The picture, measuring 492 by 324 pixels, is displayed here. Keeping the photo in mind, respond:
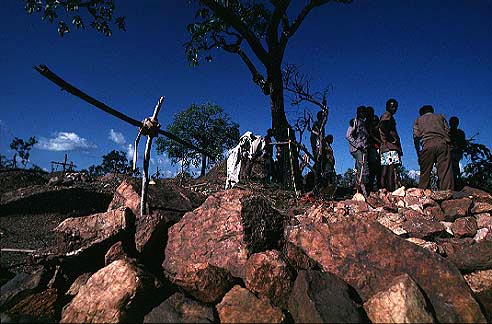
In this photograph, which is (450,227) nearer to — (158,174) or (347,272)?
(347,272)

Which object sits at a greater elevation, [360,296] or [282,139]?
[282,139]

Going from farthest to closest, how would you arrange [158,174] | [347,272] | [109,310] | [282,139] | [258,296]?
[158,174] < [282,139] < [347,272] < [258,296] < [109,310]

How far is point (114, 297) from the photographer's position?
2.41 metres

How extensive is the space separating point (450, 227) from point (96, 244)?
4166mm

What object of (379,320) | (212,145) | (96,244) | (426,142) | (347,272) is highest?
(212,145)

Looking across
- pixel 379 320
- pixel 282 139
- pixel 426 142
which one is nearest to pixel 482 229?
pixel 426 142

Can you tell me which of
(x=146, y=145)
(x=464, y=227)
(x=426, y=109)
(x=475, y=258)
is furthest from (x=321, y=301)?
(x=426, y=109)

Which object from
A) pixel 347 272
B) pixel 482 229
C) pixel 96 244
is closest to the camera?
pixel 347 272

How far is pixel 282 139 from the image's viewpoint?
889cm

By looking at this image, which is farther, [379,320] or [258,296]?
[258,296]

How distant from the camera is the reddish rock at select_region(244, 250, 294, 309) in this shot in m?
2.53

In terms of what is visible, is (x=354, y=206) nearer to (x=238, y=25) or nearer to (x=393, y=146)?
(x=393, y=146)

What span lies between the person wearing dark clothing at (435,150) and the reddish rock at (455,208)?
1082 mm

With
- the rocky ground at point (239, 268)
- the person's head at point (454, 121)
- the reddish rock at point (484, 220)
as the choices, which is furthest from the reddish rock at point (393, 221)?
the person's head at point (454, 121)
